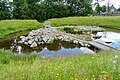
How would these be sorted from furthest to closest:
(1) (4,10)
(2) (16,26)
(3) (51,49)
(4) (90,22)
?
(1) (4,10), (4) (90,22), (2) (16,26), (3) (51,49)

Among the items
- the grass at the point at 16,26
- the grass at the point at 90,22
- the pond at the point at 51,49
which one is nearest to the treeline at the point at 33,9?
the grass at the point at 90,22

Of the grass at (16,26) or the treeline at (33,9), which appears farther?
the treeline at (33,9)

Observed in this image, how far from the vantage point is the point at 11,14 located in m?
49.8

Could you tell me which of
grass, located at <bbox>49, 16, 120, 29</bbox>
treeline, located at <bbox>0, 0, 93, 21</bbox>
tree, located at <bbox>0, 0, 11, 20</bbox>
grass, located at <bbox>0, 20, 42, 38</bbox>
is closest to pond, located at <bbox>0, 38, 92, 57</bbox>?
grass, located at <bbox>0, 20, 42, 38</bbox>

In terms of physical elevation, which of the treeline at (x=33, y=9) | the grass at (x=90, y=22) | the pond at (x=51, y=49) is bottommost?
the pond at (x=51, y=49)

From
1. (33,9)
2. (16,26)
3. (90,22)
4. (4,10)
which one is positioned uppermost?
(4,10)

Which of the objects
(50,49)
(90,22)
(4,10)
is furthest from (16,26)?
(50,49)

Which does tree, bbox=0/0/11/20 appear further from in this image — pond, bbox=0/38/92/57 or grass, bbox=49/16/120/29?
pond, bbox=0/38/92/57

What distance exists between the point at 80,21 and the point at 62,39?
18.3 metres

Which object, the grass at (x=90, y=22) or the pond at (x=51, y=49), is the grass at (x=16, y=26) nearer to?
the grass at (x=90, y=22)

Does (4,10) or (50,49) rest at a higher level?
(4,10)

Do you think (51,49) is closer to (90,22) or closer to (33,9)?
(90,22)

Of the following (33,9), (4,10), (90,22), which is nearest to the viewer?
(90,22)

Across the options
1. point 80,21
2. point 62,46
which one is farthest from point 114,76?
point 80,21
